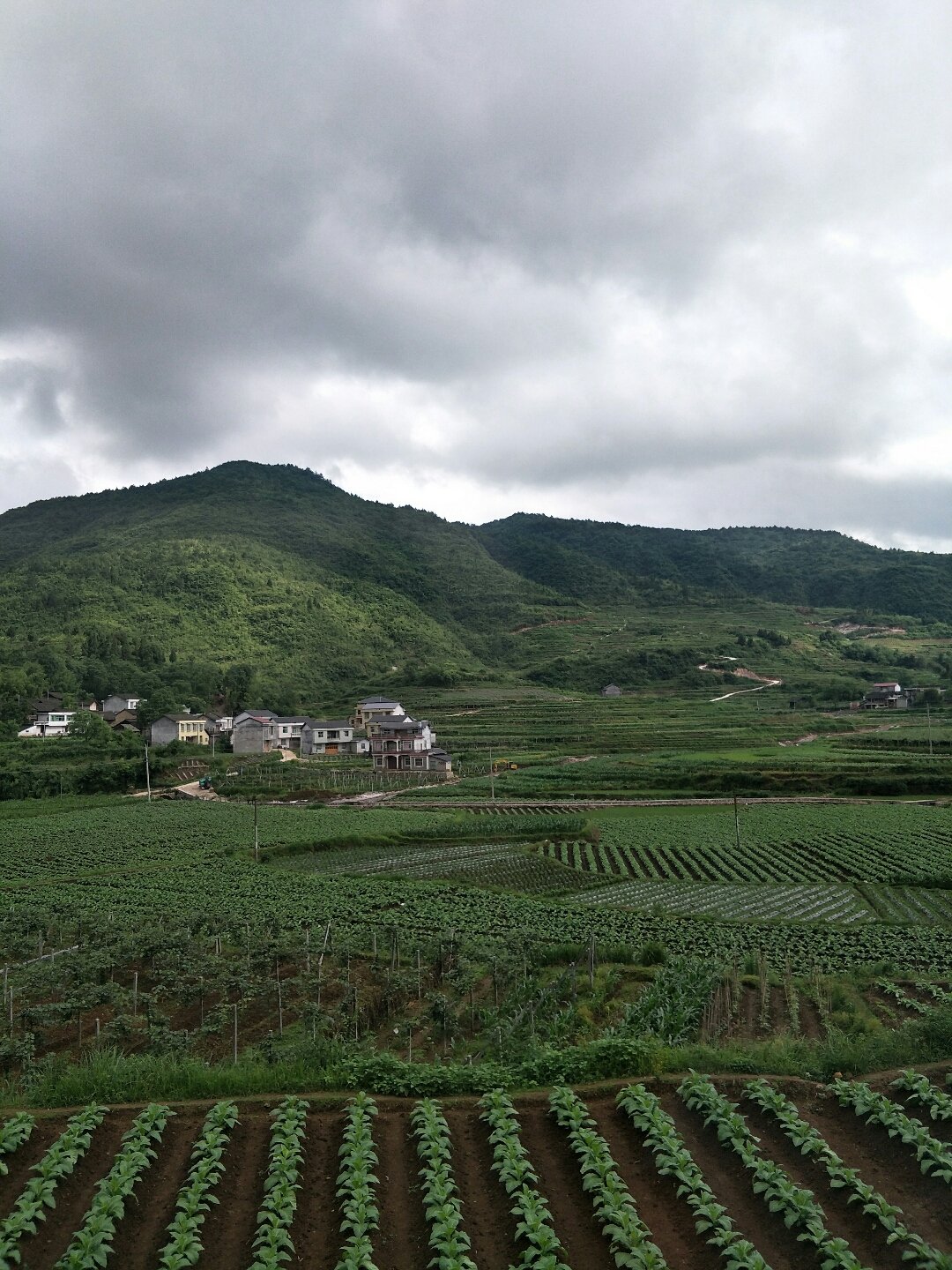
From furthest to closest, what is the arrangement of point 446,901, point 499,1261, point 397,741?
point 397,741, point 446,901, point 499,1261

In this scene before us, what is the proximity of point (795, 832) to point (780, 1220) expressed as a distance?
134ft

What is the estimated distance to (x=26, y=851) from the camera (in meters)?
41.4

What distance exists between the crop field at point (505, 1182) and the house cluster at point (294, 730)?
64.8 m

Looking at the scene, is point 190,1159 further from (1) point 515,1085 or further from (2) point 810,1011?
(2) point 810,1011

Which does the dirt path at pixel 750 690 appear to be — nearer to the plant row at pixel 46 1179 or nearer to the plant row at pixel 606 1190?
the plant row at pixel 606 1190

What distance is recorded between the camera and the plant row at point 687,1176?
7086mm

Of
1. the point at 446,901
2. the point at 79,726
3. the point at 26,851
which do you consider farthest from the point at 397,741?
the point at 446,901

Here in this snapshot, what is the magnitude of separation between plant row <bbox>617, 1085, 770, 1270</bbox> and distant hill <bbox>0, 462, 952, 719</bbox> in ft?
289

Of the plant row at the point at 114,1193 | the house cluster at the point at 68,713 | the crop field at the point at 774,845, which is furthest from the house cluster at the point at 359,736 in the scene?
the plant row at the point at 114,1193

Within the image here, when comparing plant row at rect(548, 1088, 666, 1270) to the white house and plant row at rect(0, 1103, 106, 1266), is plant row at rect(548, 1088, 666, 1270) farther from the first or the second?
the white house

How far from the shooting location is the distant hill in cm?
10125

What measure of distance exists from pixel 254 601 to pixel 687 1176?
125443 mm

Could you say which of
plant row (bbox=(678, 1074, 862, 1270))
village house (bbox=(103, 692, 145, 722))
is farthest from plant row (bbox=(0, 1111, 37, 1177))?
village house (bbox=(103, 692, 145, 722))

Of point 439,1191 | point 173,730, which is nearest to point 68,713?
point 173,730
